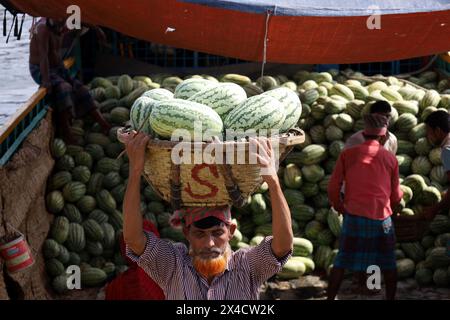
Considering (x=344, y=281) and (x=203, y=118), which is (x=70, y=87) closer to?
(x=344, y=281)

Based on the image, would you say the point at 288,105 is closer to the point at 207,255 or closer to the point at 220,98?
the point at 220,98

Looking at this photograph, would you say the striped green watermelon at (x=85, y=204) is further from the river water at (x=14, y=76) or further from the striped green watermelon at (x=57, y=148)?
the river water at (x=14, y=76)

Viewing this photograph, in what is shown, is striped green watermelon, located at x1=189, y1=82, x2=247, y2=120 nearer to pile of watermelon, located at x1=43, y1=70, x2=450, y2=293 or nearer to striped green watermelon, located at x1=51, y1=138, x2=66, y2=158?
pile of watermelon, located at x1=43, y1=70, x2=450, y2=293

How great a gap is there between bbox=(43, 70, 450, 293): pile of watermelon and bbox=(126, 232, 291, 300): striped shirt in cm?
385

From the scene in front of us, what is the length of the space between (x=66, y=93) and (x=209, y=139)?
193 inches

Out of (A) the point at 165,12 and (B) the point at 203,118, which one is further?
(A) the point at 165,12

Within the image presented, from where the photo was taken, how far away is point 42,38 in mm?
8391

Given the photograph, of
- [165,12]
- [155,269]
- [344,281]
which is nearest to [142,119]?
[155,269]

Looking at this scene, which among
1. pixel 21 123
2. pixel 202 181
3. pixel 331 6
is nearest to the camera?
pixel 202 181

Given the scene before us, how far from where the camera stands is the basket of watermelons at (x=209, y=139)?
12.6 ft

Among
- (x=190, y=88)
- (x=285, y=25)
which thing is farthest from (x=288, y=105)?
(x=285, y=25)

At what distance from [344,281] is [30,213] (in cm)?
274

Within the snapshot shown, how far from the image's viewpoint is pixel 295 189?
866 centimetres
